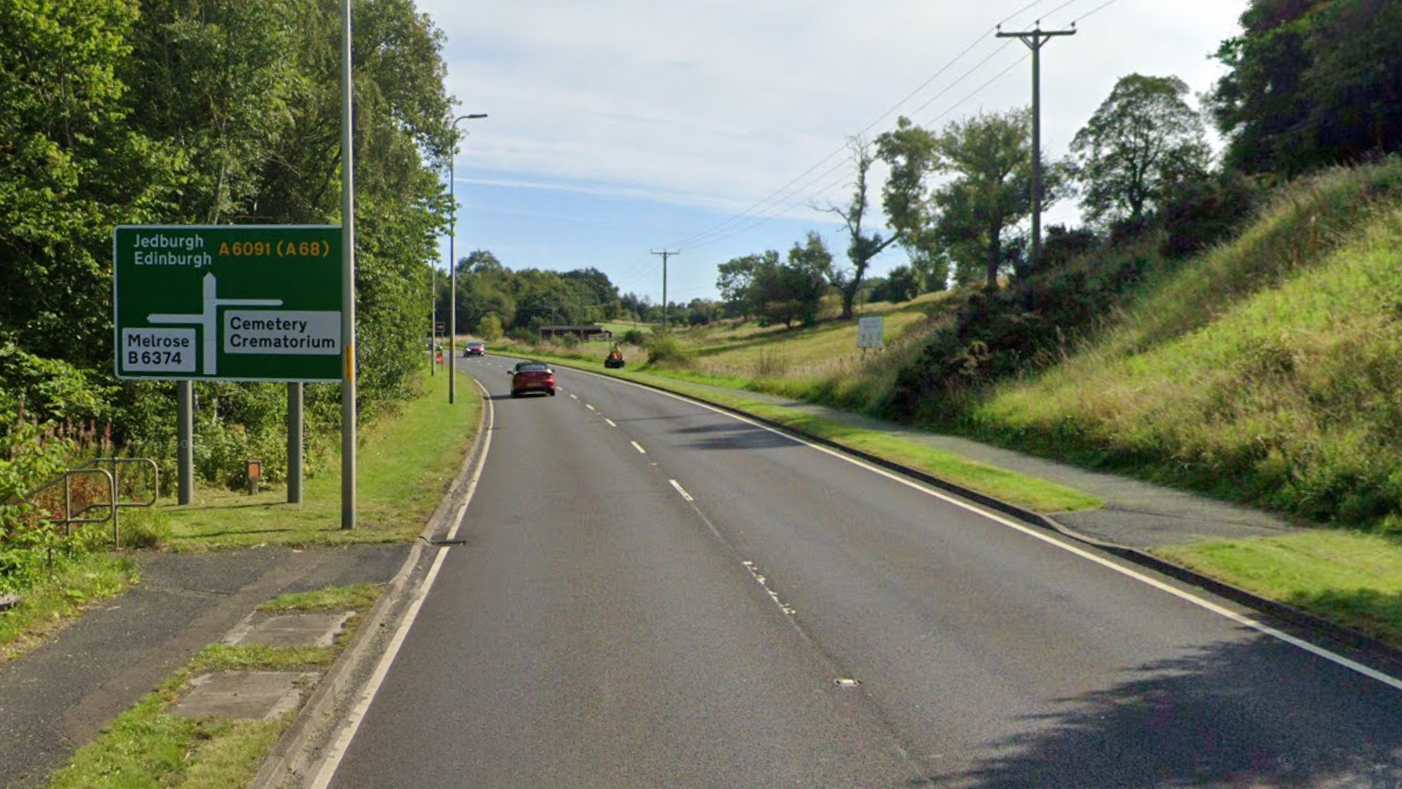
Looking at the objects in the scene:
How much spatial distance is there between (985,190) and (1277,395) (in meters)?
67.6

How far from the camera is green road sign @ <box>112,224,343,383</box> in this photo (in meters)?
14.6

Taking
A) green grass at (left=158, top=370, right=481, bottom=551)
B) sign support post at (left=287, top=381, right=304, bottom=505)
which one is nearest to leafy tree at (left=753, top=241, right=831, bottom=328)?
green grass at (left=158, top=370, right=481, bottom=551)

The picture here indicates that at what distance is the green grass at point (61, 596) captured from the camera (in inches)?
324

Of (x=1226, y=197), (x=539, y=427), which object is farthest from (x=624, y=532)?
(x=1226, y=197)

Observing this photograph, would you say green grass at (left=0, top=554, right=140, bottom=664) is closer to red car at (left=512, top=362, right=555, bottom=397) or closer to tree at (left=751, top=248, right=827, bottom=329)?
red car at (left=512, top=362, right=555, bottom=397)

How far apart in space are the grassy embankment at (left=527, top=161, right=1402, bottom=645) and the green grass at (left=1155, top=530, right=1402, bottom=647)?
0.02m

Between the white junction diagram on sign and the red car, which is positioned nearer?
the white junction diagram on sign

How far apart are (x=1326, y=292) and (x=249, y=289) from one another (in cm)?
1970

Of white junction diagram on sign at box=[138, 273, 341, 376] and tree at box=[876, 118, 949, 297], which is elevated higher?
tree at box=[876, 118, 949, 297]

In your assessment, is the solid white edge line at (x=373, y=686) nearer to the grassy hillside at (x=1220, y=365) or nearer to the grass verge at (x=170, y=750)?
the grass verge at (x=170, y=750)

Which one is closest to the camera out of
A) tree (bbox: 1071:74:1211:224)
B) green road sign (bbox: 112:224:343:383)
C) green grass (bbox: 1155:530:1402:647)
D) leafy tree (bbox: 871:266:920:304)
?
green grass (bbox: 1155:530:1402:647)

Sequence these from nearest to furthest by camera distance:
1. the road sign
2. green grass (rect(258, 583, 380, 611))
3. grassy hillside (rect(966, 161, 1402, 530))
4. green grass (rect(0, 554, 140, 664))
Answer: green grass (rect(0, 554, 140, 664)), green grass (rect(258, 583, 380, 611)), grassy hillside (rect(966, 161, 1402, 530)), the road sign

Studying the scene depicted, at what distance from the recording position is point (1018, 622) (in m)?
8.99

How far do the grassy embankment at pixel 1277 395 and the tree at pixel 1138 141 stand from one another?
35847 mm
